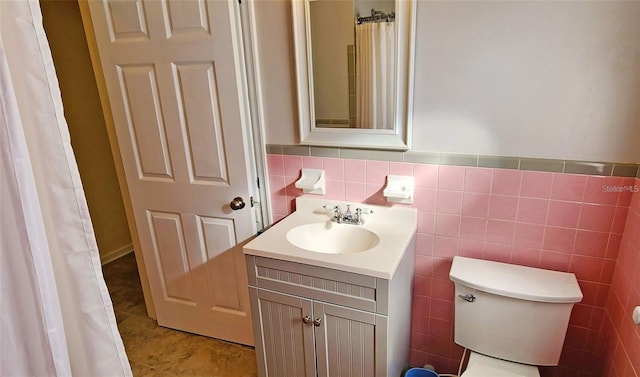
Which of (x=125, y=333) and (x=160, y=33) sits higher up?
(x=160, y=33)

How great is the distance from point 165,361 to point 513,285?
1794 mm

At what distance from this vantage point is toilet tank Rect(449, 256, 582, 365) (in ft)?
4.41

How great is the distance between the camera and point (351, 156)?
1.68 m

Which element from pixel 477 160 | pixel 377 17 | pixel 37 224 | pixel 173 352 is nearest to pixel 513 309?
pixel 477 160

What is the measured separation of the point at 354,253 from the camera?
1.41 m

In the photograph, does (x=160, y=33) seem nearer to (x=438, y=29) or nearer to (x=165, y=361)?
(x=438, y=29)

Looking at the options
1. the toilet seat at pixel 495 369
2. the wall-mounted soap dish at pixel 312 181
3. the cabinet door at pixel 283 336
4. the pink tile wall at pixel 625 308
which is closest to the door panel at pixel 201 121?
the wall-mounted soap dish at pixel 312 181

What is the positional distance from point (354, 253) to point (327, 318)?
0.91 feet

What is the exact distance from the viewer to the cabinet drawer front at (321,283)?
1319mm

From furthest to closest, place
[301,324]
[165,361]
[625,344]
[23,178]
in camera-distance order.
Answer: [165,361], [301,324], [625,344], [23,178]

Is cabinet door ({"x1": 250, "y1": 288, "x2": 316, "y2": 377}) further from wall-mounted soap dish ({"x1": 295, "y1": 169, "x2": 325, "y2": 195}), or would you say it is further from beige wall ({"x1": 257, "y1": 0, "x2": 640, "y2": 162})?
beige wall ({"x1": 257, "y1": 0, "x2": 640, "y2": 162})

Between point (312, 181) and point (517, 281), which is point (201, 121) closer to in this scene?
point (312, 181)

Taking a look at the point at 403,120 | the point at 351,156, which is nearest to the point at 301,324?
the point at 351,156

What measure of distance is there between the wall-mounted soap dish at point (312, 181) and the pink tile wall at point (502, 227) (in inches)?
1.3
